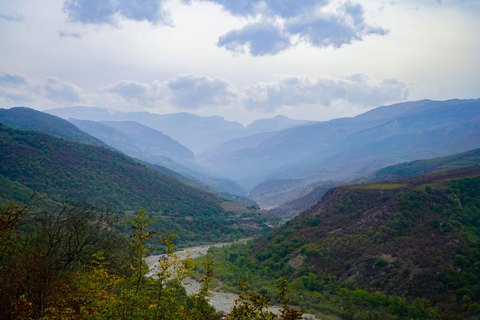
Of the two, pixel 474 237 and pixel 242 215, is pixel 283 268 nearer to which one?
pixel 474 237

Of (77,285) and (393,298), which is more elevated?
(77,285)

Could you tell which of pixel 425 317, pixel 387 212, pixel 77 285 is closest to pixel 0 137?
pixel 77 285

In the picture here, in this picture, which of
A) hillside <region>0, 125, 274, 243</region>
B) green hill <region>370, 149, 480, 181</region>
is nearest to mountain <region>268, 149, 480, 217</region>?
green hill <region>370, 149, 480, 181</region>

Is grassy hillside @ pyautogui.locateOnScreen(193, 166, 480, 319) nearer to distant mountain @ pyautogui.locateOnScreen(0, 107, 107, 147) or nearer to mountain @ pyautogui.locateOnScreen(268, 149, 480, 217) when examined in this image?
mountain @ pyautogui.locateOnScreen(268, 149, 480, 217)

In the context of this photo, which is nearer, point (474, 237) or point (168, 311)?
point (168, 311)

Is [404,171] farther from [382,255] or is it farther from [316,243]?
[382,255]

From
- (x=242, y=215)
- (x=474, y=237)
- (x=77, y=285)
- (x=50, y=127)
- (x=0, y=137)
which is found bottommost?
(x=242, y=215)

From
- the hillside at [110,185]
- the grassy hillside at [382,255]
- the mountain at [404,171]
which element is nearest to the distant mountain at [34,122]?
the hillside at [110,185]
